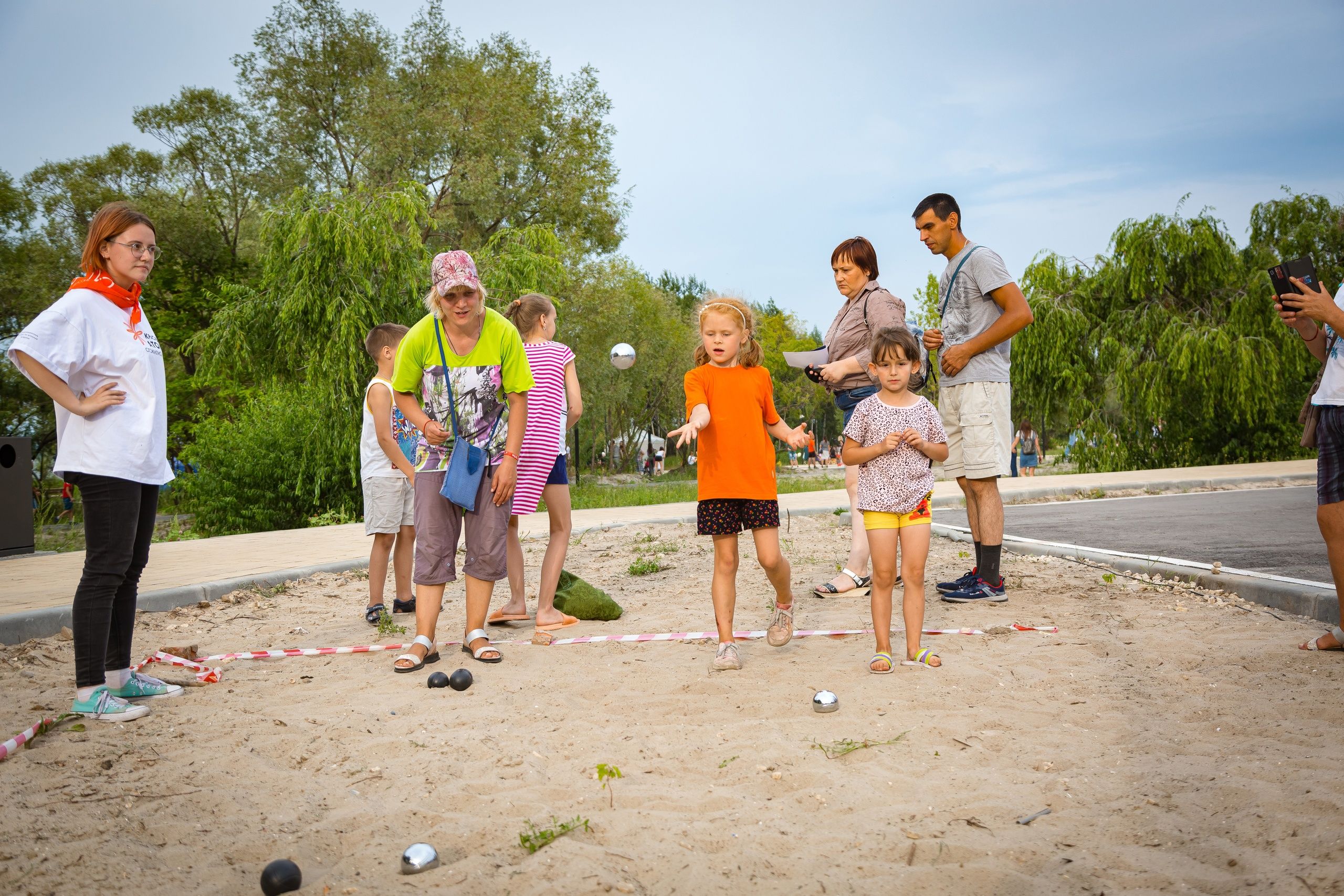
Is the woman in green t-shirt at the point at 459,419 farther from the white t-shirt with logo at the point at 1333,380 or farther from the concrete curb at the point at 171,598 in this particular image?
the white t-shirt with logo at the point at 1333,380

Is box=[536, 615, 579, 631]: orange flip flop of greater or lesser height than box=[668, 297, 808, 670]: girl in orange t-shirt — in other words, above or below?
below

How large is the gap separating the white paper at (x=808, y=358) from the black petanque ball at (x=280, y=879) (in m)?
3.92


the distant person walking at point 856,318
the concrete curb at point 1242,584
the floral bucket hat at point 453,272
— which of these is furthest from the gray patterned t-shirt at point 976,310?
the floral bucket hat at point 453,272

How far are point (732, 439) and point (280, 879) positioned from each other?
2808 mm

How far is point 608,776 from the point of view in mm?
3125

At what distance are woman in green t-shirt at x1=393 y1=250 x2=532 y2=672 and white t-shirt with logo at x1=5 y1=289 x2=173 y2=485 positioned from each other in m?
1.12

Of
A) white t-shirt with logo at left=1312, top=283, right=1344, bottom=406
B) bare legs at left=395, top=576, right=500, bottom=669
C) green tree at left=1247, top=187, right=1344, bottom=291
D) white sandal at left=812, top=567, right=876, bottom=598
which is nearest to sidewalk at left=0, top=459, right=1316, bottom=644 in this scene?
bare legs at left=395, top=576, right=500, bottom=669

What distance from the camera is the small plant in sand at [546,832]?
2621 millimetres

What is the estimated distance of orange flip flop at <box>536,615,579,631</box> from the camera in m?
5.62

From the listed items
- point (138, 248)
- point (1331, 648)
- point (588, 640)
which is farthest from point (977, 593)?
point (138, 248)

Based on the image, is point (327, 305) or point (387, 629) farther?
point (327, 305)

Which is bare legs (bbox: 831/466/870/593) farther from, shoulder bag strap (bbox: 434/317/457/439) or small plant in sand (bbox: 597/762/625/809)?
small plant in sand (bbox: 597/762/625/809)

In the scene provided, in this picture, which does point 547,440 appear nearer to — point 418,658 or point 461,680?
point 418,658

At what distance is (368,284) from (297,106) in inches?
757
